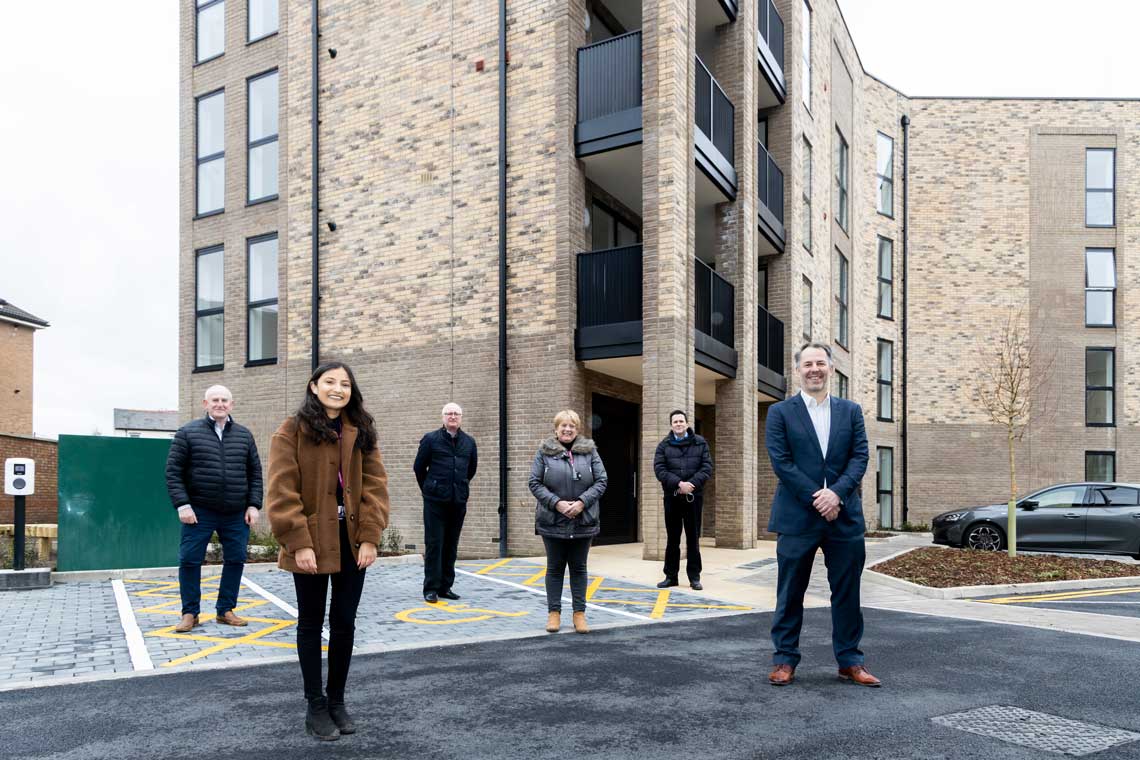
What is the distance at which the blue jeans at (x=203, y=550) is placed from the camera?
7.19 meters

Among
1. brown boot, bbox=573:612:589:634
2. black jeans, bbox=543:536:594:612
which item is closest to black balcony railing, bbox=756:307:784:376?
black jeans, bbox=543:536:594:612

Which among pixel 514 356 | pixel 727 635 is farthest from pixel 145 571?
pixel 727 635

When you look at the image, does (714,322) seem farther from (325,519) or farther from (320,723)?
(320,723)

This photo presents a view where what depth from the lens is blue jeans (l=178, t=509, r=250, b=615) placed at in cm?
719

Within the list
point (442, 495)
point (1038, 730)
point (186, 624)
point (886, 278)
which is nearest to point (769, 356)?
point (886, 278)

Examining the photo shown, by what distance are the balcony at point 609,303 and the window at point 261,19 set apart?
960cm

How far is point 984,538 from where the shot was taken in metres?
15.7

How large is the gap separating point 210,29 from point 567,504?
1761cm

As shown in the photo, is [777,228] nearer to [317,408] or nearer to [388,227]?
[388,227]

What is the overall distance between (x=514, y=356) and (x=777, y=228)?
7028 mm

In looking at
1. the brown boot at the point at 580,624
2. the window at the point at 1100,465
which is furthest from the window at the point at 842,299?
the brown boot at the point at 580,624

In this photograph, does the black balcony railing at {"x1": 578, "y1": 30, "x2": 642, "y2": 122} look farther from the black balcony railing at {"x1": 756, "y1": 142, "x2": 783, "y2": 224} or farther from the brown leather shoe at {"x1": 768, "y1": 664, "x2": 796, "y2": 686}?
the brown leather shoe at {"x1": 768, "y1": 664, "x2": 796, "y2": 686}

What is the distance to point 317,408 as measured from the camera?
4410mm

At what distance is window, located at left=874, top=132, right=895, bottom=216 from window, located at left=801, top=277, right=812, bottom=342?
7.69 metres
